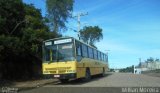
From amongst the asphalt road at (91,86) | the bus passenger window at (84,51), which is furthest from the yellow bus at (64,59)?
the asphalt road at (91,86)

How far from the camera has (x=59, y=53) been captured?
22.0 meters

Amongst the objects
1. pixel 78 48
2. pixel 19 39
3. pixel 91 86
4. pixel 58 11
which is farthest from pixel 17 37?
pixel 58 11

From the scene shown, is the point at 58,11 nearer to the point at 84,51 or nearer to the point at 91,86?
the point at 84,51

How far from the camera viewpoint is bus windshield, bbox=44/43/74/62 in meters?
21.7

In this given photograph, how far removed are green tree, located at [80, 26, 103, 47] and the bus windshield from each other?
48.4 meters

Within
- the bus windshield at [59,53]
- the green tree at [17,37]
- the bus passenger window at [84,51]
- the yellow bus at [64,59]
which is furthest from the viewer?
the bus passenger window at [84,51]

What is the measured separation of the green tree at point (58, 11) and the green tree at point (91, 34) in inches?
920

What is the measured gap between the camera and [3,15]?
24.1 m

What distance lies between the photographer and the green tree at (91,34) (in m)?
71.6

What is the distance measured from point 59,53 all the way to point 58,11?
26.8 metres

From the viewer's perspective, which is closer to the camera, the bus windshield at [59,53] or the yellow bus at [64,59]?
the yellow bus at [64,59]

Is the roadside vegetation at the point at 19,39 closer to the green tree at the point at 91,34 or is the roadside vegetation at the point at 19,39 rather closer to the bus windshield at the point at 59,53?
the bus windshield at the point at 59,53

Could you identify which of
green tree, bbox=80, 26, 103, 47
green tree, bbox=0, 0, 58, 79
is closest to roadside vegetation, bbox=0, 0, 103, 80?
green tree, bbox=0, 0, 58, 79

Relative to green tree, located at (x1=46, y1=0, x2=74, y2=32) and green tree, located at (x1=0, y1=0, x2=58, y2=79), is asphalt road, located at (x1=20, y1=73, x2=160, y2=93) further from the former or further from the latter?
green tree, located at (x1=46, y1=0, x2=74, y2=32)
